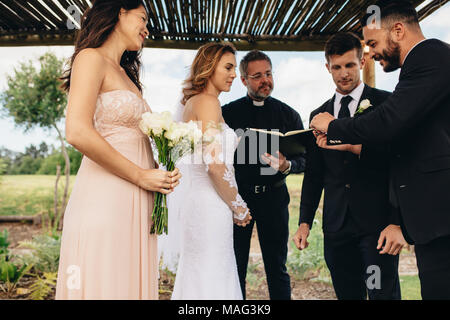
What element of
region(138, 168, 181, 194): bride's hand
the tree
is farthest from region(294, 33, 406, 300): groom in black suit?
the tree

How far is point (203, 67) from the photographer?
9.55ft

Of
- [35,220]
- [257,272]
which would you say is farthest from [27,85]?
[257,272]

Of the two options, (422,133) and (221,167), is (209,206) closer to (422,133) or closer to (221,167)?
(221,167)

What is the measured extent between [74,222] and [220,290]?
1352mm

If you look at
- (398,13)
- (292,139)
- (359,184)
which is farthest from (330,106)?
(398,13)

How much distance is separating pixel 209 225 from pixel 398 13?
6.17 feet

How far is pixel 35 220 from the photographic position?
25.4 feet

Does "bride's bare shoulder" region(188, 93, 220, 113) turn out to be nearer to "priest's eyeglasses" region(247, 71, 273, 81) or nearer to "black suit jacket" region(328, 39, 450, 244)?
"priest's eyeglasses" region(247, 71, 273, 81)

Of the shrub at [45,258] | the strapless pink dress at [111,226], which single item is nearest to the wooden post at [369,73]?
the strapless pink dress at [111,226]

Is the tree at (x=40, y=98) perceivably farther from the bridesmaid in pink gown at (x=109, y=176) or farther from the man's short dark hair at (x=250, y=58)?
the bridesmaid in pink gown at (x=109, y=176)

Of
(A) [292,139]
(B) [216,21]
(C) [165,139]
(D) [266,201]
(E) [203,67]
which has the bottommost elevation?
(D) [266,201]

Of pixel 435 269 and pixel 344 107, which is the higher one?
pixel 344 107

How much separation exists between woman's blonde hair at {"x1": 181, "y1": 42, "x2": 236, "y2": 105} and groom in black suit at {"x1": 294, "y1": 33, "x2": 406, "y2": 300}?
2.84 feet
